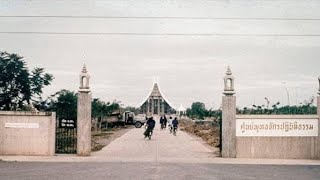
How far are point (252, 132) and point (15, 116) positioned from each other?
32.5 feet

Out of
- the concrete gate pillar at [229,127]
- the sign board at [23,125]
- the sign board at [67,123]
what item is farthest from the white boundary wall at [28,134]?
the concrete gate pillar at [229,127]

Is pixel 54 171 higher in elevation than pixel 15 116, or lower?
lower

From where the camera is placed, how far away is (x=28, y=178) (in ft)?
46.3

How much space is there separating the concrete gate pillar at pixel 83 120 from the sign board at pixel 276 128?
6263mm

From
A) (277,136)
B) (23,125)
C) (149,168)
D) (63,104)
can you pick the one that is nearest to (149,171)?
(149,168)

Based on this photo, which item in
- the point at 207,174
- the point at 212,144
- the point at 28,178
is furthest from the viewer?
the point at 212,144

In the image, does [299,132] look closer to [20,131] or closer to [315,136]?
[315,136]

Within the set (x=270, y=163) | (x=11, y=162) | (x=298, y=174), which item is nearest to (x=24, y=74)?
(x=11, y=162)

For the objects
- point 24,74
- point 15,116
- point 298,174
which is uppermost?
point 24,74

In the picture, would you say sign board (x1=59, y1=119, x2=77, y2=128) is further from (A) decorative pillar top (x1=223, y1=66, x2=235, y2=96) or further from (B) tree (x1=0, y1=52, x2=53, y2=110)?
(B) tree (x1=0, y1=52, x2=53, y2=110)

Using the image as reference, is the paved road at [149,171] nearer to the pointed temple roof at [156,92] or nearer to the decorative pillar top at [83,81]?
the decorative pillar top at [83,81]

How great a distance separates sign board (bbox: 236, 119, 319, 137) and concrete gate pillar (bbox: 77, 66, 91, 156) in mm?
6263

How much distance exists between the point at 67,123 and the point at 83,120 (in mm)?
866

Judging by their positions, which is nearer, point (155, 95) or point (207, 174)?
point (207, 174)
